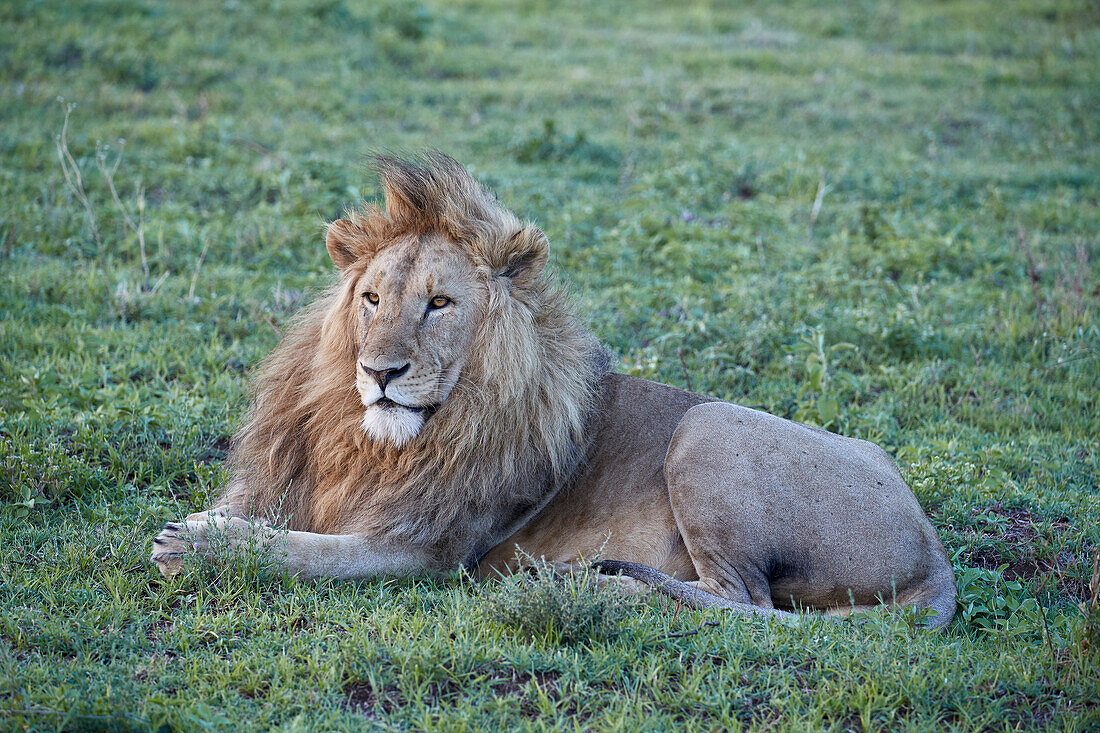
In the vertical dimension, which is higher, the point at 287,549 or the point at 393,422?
the point at 393,422

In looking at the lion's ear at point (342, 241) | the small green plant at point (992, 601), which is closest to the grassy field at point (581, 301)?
the small green plant at point (992, 601)

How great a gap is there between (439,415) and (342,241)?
829 mm

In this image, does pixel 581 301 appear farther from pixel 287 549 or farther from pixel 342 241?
pixel 287 549

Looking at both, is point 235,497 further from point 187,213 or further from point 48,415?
point 187,213

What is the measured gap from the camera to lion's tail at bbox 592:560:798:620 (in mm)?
3322

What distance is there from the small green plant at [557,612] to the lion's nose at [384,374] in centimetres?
82

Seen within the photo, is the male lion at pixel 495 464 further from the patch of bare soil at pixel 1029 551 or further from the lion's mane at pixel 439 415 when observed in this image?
the patch of bare soil at pixel 1029 551

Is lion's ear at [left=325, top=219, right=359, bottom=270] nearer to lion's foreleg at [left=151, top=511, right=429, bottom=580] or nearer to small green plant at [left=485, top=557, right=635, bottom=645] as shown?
lion's foreleg at [left=151, top=511, right=429, bottom=580]

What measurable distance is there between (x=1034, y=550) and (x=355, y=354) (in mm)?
2929

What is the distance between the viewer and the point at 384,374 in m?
3.33

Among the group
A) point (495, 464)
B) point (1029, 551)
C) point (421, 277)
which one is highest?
point (421, 277)

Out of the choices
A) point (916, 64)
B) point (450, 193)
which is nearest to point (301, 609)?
point (450, 193)

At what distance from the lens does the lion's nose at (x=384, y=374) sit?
3.33 metres

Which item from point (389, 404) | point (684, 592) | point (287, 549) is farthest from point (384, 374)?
point (684, 592)
